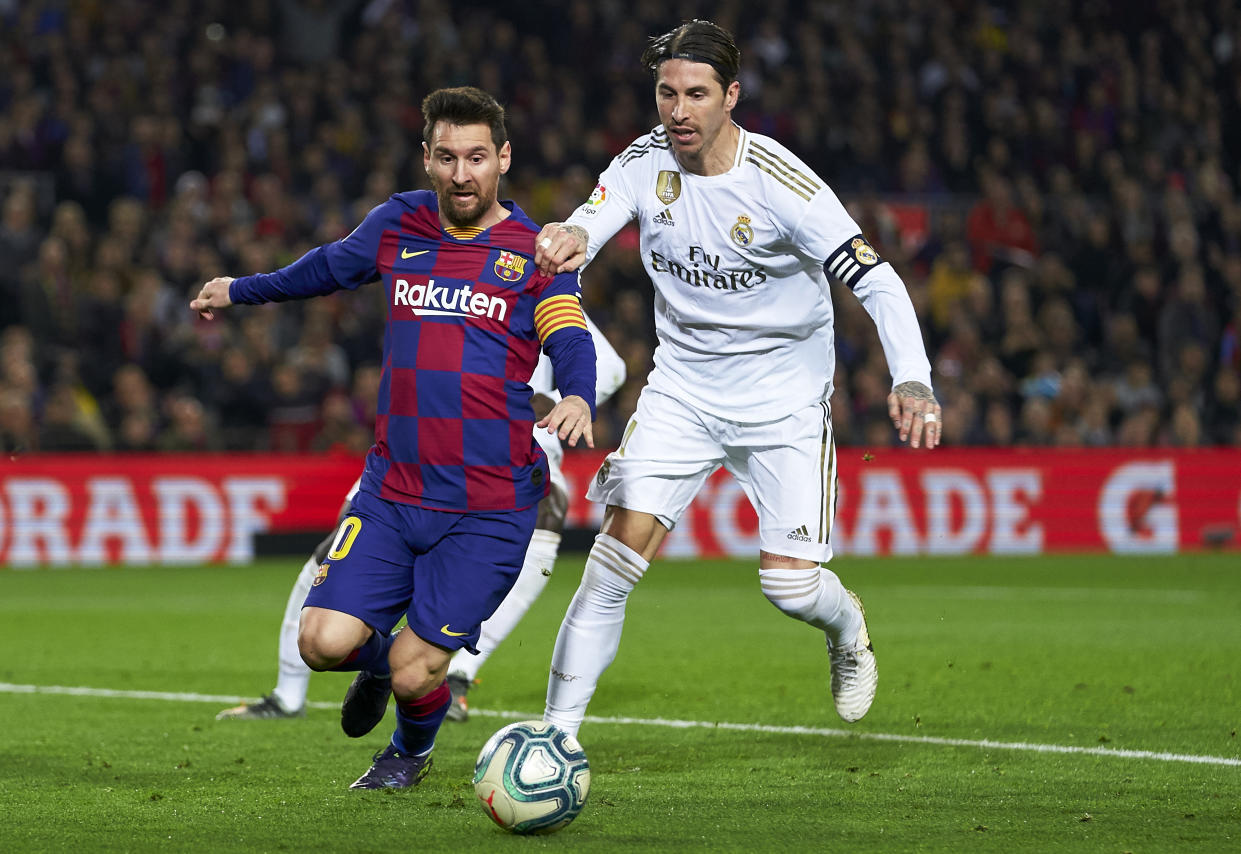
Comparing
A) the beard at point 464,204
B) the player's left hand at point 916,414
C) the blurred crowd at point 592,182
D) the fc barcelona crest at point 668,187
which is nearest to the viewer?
the player's left hand at point 916,414

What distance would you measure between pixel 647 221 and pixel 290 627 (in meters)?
2.39

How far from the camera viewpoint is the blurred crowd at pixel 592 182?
1561 centimetres

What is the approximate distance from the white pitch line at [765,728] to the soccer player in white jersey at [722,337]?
0.63 meters

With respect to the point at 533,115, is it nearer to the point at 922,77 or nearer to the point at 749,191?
the point at 922,77

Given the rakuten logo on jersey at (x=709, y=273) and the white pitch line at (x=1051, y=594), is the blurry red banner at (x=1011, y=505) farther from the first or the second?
the rakuten logo on jersey at (x=709, y=273)

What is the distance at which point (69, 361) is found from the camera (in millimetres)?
15039

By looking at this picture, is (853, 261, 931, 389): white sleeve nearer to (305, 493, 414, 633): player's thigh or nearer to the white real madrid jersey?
the white real madrid jersey

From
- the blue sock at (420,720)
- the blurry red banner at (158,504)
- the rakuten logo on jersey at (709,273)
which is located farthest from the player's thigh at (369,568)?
the blurry red banner at (158,504)

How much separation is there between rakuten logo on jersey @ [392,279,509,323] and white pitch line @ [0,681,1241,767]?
95.7 inches

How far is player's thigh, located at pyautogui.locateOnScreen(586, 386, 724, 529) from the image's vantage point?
6.07m

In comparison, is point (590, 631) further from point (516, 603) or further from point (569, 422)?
point (516, 603)

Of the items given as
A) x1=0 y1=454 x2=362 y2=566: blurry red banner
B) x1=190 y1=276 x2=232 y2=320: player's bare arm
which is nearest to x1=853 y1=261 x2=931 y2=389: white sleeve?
x1=190 y1=276 x2=232 y2=320: player's bare arm

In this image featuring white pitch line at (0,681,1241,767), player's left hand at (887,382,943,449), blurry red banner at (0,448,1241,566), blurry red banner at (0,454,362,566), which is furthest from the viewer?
blurry red banner at (0,448,1241,566)

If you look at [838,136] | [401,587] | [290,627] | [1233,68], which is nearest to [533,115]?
[838,136]
